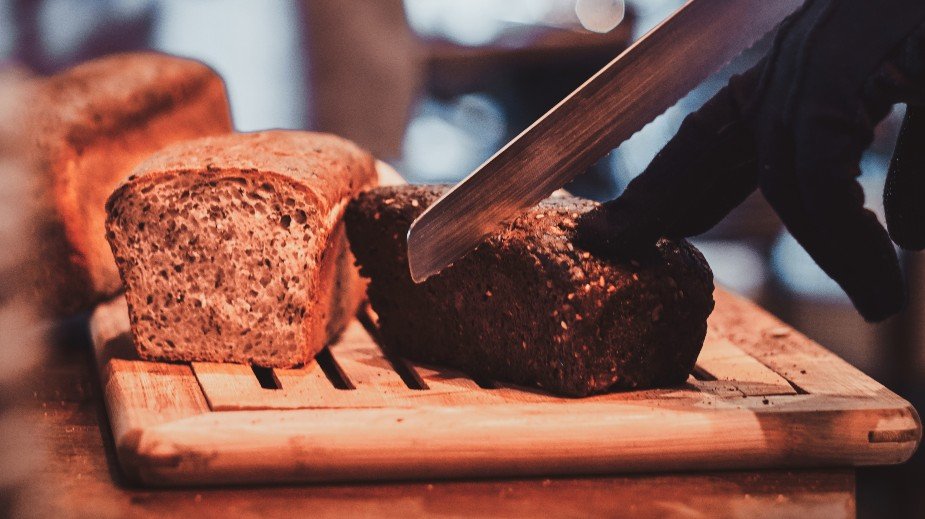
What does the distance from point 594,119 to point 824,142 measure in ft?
1.15

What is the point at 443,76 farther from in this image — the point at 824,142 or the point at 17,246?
the point at 824,142

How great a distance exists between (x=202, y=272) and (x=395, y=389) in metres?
0.44

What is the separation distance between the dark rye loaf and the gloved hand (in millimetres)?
122

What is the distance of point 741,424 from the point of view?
57.2 inches

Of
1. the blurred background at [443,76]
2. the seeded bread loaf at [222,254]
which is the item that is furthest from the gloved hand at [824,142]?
the blurred background at [443,76]

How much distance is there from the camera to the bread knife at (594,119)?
4.53 ft

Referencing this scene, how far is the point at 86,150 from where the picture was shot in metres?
2.28

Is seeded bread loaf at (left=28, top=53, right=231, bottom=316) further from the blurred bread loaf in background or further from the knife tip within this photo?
the knife tip

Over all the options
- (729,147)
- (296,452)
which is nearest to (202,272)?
(296,452)

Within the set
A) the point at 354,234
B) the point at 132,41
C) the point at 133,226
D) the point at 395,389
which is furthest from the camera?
the point at 132,41

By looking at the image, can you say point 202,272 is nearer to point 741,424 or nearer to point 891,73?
point 741,424

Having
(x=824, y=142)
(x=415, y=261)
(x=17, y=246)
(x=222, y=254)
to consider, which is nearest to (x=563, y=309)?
(x=415, y=261)

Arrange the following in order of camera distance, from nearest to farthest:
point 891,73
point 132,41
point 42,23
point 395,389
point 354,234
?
point 891,73 < point 395,389 < point 354,234 < point 42,23 < point 132,41

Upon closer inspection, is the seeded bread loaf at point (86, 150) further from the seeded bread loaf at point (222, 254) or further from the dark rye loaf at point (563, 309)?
the dark rye loaf at point (563, 309)
